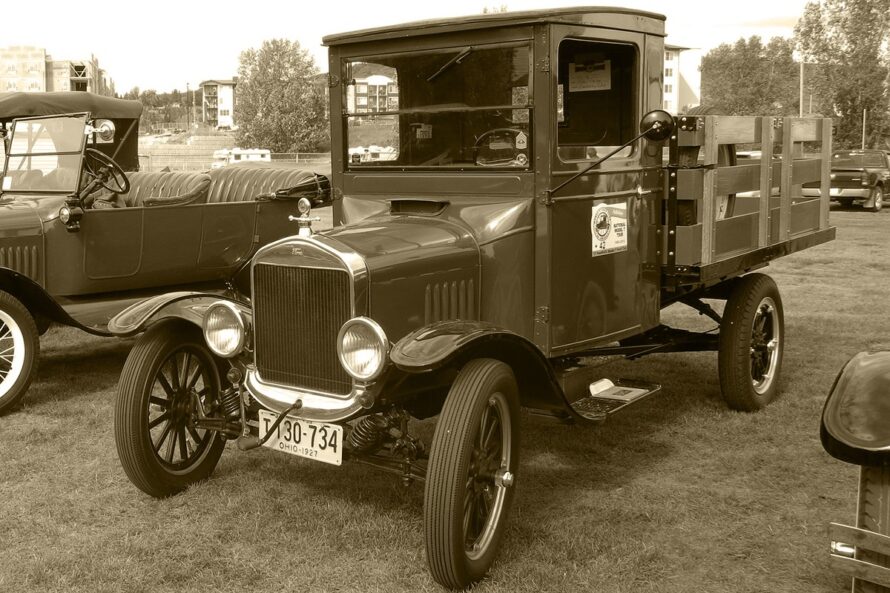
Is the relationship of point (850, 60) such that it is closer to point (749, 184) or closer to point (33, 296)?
point (749, 184)

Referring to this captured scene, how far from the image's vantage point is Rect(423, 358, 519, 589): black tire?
3.40 m

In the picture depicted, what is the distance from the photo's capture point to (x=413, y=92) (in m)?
4.77

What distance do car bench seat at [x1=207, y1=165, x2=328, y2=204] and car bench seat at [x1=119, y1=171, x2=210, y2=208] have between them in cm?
11

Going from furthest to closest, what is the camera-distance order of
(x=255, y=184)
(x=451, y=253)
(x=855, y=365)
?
1. (x=255, y=184)
2. (x=451, y=253)
3. (x=855, y=365)

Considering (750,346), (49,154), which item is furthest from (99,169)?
(750,346)

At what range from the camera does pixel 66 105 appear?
9648mm

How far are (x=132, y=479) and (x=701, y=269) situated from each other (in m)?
3.10

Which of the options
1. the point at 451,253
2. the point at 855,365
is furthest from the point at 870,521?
the point at 451,253

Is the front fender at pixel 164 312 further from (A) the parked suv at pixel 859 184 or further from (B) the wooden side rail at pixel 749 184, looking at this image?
(A) the parked suv at pixel 859 184

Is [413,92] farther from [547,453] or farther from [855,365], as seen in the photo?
[855,365]

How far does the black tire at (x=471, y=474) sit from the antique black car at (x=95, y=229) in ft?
12.1

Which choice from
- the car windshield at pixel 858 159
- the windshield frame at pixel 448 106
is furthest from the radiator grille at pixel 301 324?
the car windshield at pixel 858 159

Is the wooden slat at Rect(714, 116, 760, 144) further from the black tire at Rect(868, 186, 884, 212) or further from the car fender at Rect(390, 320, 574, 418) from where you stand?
the black tire at Rect(868, 186, 884, 212)

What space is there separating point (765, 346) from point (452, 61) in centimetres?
295
